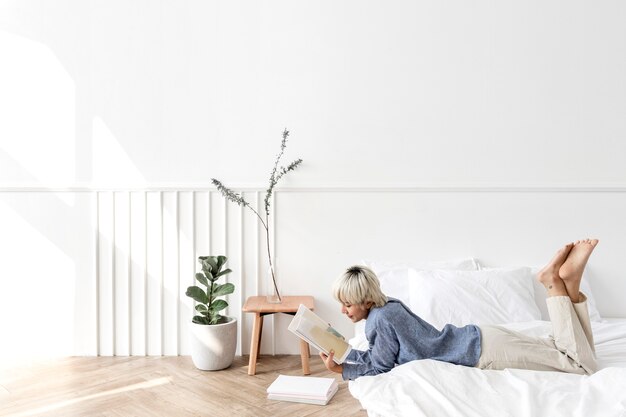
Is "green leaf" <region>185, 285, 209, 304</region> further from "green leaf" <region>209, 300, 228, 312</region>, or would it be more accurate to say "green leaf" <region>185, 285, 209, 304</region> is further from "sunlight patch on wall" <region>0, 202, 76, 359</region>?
"sunlight patch on wall" <region>0, 202, 76, 359</region>

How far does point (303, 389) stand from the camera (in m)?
2.54

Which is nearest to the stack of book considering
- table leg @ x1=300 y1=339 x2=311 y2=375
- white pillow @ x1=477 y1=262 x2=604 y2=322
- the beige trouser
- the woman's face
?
table leg @ x1=300 y1=339 x2=311 y2=375

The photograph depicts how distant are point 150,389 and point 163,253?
2.79 feet

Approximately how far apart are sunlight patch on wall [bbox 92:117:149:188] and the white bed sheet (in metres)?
1.97

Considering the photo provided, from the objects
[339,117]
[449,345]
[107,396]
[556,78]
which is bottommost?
[107,396]

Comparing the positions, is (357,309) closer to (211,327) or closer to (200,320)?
(211,327)

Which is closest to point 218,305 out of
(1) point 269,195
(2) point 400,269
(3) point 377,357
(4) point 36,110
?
(1) point 269,195

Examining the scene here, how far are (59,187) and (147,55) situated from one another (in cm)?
92

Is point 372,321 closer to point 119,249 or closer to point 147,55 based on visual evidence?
point 119,249

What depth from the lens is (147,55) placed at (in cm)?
331

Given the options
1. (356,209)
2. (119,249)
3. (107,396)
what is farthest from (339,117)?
(107,396)

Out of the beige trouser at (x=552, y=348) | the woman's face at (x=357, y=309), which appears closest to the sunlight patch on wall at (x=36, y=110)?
the woman's face at (x=357, y=309)

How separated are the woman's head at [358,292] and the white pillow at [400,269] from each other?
0.82 m

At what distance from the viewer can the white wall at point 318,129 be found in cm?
329
